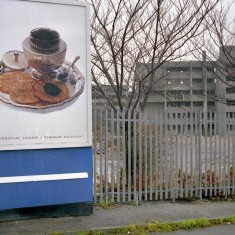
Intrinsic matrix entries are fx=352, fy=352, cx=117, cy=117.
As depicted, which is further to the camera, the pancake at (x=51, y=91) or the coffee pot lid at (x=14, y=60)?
the pancake at (x=51, y=91)

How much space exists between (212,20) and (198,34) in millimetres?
711

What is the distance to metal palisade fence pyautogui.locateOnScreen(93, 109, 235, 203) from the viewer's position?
22.7 ft

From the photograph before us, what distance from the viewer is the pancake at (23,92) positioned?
230 inches

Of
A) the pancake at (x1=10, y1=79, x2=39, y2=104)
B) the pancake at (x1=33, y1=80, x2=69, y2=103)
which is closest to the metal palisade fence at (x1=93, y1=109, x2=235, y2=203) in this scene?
the pancake at (x1=33, y1=80, x2=69, y2=103)

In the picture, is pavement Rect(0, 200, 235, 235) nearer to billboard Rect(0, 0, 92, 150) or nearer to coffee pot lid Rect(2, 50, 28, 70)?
billboard Rect(0, 0, 92, 150)

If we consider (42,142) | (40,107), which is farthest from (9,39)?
(42,142)

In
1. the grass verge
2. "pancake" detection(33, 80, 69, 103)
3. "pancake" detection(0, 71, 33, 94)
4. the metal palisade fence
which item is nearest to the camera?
the grass verge

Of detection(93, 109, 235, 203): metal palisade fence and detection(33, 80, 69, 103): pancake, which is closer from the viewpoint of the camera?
detection(33, 80, 69, 103): pancake

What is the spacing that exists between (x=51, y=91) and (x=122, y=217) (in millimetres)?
2539

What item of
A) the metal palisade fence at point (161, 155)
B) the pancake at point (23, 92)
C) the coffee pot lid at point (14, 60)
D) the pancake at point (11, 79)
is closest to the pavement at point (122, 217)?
the metal palisade fence at point (161, 155)

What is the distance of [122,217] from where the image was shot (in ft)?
20.4

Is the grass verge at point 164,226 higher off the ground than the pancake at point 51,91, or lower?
lower

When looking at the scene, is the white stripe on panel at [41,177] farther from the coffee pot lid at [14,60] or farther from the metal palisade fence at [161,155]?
the coffee pot lid at [14,60]

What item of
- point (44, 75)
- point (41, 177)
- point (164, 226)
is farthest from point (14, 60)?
point (164, 226)
